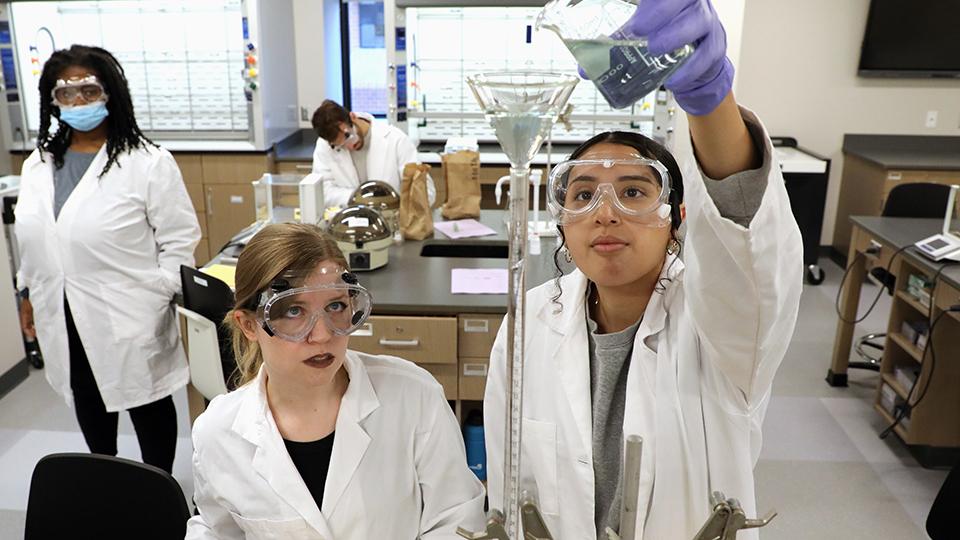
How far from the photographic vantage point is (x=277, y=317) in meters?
1.31

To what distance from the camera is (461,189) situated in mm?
3598

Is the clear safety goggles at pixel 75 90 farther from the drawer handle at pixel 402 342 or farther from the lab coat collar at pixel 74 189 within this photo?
the drawer handle at pixel 402 342

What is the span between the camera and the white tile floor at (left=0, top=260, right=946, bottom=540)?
2710 mm

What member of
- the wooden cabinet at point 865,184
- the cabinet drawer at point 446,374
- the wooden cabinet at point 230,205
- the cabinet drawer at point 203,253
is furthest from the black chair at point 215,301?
the wooden cabinet at point 865,184

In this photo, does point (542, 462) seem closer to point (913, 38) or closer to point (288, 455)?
point (288, 455)

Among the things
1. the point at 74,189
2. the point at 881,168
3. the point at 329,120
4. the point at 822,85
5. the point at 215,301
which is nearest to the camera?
the point at 215,301

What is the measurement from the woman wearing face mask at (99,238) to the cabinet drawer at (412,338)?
2.17 ft

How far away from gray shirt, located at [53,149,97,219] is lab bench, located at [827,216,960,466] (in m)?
3.02

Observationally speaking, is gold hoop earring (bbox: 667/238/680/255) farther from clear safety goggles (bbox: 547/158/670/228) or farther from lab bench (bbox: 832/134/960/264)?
lab bench (bbox: 832/134/960/264)

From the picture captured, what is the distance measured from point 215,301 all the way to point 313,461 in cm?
106

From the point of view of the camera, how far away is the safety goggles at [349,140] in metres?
3.91

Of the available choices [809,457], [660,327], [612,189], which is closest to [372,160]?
[809,457]

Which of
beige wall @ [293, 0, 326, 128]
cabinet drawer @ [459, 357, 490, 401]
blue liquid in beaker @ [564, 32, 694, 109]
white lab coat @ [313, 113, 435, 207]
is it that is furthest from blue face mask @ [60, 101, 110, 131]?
beige wall @ [293, 0, 326, 128]

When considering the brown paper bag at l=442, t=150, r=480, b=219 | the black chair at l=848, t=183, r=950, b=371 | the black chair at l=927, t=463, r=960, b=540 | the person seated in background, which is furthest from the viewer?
the person seated in background
